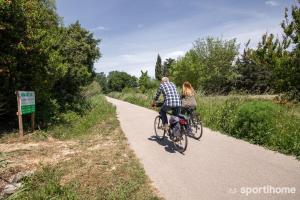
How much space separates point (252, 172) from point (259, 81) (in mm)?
46202

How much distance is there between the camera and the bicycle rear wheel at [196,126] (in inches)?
372

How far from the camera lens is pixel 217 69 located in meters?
50.8

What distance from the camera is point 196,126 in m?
9.62

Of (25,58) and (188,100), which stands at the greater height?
(25,58)

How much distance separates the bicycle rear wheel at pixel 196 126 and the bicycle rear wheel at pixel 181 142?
4.90 ft

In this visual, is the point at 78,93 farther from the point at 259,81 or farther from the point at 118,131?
the point at 259,81

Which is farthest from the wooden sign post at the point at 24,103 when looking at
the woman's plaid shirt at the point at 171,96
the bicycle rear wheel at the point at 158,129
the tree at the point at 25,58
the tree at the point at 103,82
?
the tree at the point at 103,82

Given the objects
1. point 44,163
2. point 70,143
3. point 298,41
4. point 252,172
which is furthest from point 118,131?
point 298,41

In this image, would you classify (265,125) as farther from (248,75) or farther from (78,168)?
(248,75)

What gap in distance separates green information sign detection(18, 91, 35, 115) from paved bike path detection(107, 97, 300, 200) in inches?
199

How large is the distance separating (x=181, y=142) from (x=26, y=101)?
6836 mm

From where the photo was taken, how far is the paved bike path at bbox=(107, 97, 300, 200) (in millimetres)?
4969

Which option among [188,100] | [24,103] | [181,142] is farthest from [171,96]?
[24,103]

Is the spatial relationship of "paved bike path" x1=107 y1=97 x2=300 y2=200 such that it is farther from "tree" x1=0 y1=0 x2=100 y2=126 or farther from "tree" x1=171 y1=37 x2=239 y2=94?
"tree" x1=171 y1=37 x2=239 y2=94
